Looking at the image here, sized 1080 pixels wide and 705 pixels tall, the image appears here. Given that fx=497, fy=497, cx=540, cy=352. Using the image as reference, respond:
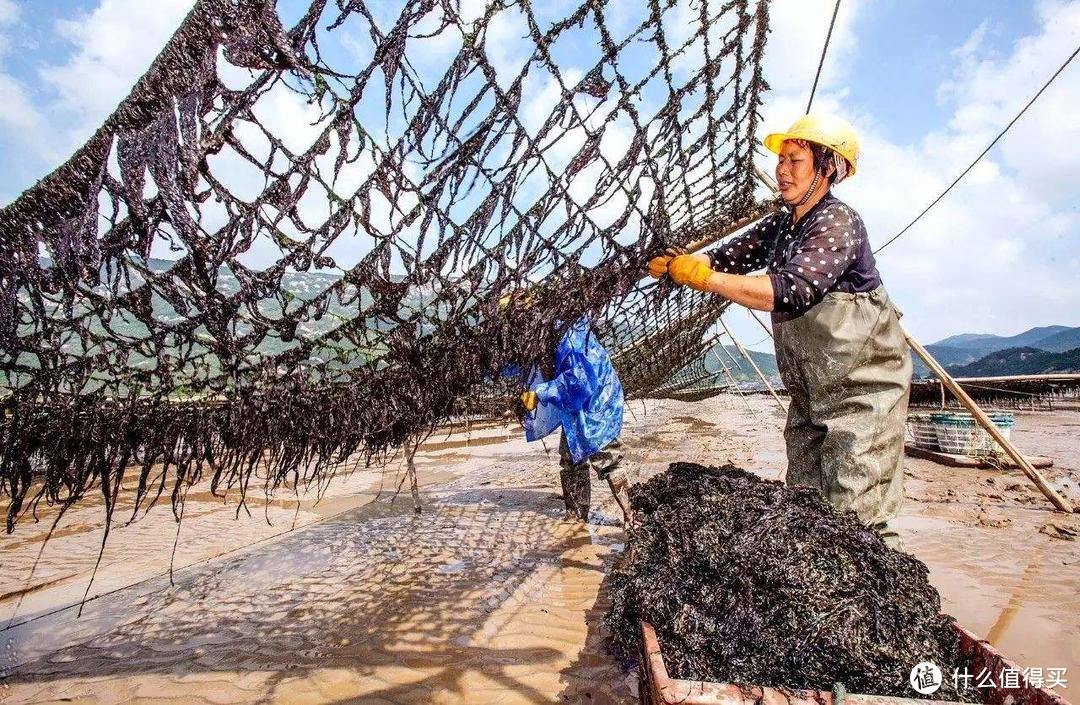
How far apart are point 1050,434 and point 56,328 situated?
16618 millimetres

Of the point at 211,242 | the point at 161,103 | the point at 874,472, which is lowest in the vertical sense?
the point at 874,472

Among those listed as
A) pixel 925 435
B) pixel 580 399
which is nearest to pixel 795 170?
pixel 580 399

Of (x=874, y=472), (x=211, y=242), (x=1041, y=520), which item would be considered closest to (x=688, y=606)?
(x=874, y=472)

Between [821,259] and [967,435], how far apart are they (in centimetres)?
811

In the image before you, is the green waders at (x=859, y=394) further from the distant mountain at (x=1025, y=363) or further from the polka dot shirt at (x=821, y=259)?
the distant mountain at (x=1025, y=363)

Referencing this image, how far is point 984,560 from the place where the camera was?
3895mm

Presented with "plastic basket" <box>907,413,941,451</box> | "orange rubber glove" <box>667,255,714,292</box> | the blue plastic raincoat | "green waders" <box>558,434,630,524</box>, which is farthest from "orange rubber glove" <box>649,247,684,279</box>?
"plastic basket" <box>907,413,941,451</box>

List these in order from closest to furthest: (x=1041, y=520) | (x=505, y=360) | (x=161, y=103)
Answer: (x=161, y=103), (x=505, y=360), (x=1041, y=520)

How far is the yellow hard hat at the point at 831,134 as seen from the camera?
2.18 meters

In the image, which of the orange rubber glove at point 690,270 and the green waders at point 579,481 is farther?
the green waders at point 579,481

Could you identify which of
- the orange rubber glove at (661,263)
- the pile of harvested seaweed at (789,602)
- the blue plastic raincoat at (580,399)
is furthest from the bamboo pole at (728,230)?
the pile of harvested seaweed at (789,602)

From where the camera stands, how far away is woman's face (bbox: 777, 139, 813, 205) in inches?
89.4

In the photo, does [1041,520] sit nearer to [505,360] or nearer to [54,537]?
[505,360]

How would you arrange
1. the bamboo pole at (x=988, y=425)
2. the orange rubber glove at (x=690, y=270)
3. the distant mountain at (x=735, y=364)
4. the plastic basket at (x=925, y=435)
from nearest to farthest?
the orange rubber glove at (x=690, y=270)
the bamboo pole at (x=988, y=425)
the plastic basket at (x=925, y=435)
the distant mountain at (x=735, y=364)
